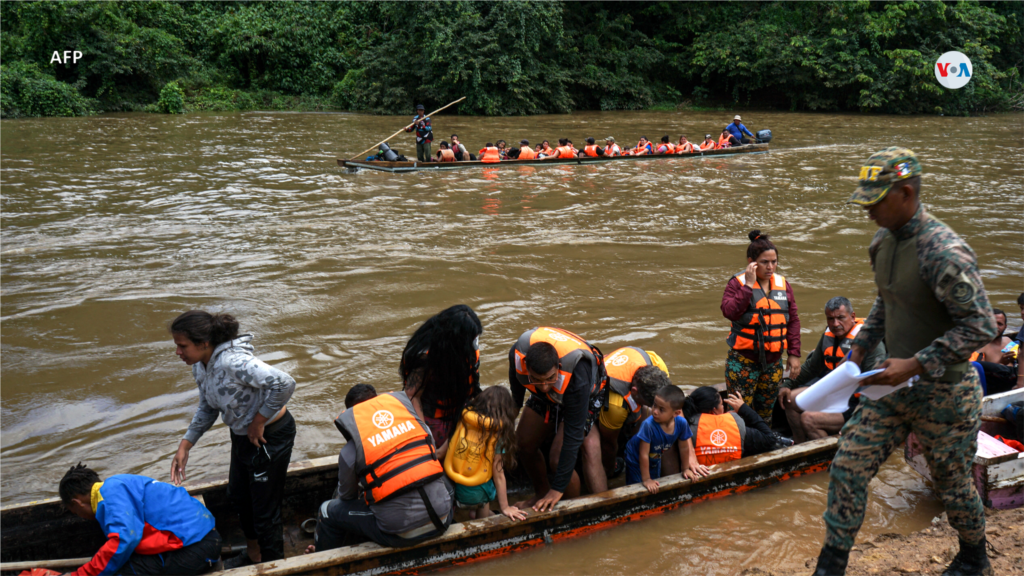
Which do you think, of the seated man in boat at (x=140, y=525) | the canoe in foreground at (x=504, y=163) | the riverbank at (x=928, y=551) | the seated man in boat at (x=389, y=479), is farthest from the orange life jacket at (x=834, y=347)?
the canoe in foreground at (x=504, y=163)

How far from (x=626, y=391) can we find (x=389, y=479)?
159 centimetres

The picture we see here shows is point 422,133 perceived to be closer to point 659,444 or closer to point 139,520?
point 659,444

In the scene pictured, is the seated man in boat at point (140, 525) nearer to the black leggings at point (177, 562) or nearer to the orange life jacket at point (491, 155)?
the black leggings at point (177, 562)

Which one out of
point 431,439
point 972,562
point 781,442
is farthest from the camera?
point 781,442

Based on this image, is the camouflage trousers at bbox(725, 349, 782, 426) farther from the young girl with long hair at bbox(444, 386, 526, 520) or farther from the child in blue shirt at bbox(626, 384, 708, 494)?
the young girl with long hair at bbox(444, 386, 526, 520)

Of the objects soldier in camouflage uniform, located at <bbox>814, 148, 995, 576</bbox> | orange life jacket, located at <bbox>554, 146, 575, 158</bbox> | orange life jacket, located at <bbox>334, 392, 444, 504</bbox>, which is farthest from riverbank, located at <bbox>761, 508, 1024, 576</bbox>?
orange life jacket, located at <bbox>554, 146, 575, 158</bbox>

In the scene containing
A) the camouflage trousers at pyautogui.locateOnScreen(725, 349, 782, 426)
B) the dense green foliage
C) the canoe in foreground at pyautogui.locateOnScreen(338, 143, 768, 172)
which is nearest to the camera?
the camouflage trousers at pyautogui.locateOnScreen(725, 349, 782, 426)

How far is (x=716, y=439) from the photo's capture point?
4.18 m

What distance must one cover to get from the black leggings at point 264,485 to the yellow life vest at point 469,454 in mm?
821

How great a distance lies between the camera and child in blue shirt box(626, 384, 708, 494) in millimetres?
3777

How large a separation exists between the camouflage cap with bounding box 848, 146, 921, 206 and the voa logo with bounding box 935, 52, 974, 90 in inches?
1107

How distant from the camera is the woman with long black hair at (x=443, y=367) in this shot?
3439 millimetres

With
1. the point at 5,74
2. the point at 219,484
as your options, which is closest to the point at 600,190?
the point at 219,484

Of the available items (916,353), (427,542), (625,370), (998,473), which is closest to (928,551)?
(998,473)
